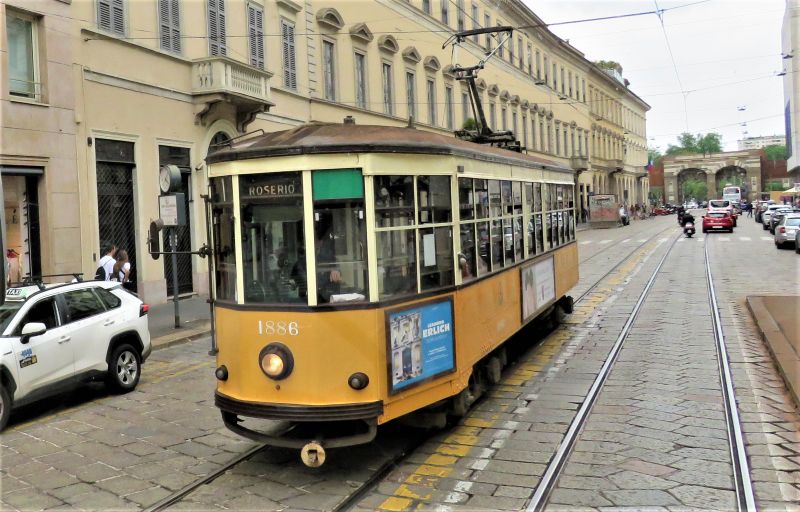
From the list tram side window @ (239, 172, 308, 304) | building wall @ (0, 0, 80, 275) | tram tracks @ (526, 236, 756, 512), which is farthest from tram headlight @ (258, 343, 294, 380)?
building wall @ (0, 0, 80, 275)

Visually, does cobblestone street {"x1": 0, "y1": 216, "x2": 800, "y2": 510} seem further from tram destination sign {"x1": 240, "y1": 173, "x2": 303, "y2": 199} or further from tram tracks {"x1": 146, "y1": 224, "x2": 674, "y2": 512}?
tram destination sign {"x1": 240, "y1": 173, "x2": 303, "y2": 199}

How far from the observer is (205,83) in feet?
58.3

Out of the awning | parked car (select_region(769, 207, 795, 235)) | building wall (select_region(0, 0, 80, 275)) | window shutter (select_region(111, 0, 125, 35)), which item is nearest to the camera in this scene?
the awning

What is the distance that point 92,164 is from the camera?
587 inches

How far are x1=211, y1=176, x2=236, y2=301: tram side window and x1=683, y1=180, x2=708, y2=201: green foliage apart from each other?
156 m

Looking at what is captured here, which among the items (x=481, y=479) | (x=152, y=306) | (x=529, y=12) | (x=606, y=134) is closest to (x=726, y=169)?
(x=606, y=134)

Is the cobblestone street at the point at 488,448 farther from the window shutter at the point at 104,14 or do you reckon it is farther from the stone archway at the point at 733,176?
the stone archway at the point at 733,176

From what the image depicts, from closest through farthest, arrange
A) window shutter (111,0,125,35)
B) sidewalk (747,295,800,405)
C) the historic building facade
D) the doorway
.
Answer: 1. sidewalk (747,295,800,405)
2. the historic building facade
3. the doorway
4. window shutter (111,0,125,35)

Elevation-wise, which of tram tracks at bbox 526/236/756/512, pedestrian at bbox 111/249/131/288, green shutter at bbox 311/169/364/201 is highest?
green shutter at bbox 311/169/364/201

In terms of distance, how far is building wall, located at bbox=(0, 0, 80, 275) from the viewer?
13.2 m

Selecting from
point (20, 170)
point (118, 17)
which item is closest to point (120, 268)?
point (20, 170)

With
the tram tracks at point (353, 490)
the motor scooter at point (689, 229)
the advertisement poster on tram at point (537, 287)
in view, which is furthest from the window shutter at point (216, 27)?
the motor scooter at point (689, 229)

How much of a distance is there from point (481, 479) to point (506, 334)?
2691mm

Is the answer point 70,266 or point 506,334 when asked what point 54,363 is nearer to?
point 506,334
